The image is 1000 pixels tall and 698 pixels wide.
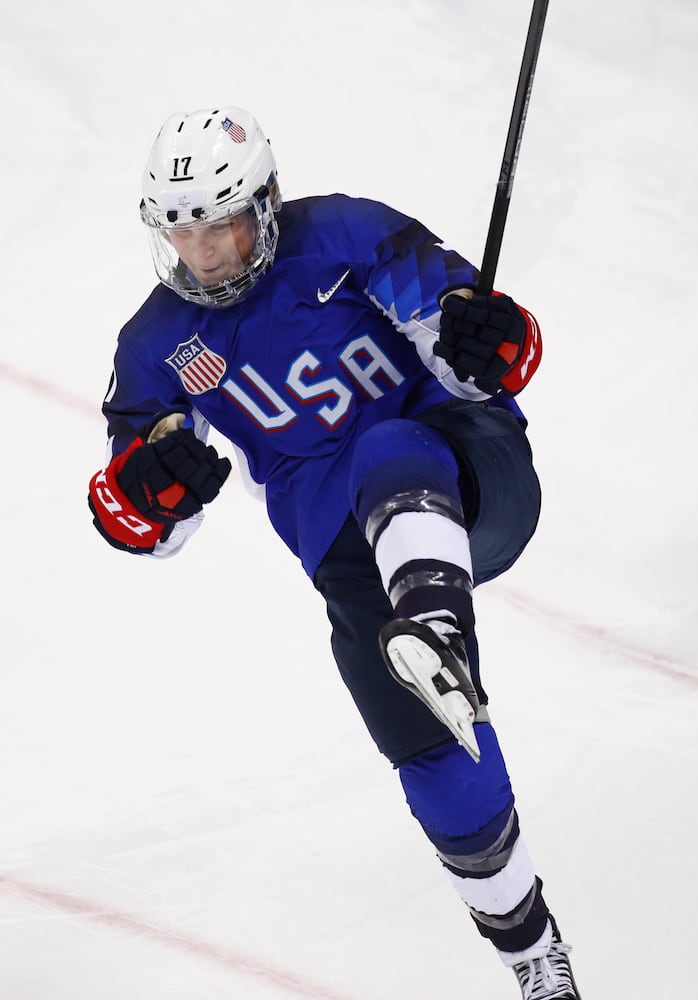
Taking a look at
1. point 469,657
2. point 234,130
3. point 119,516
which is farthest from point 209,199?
point 469,657

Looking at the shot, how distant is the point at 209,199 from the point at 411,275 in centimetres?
45

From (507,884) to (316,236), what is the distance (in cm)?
142

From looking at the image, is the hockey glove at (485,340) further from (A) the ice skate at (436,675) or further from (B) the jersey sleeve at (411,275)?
(A) the ice skate at (436,675)

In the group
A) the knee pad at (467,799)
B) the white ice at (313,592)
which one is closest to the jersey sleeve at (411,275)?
the knee pad at (467,799)

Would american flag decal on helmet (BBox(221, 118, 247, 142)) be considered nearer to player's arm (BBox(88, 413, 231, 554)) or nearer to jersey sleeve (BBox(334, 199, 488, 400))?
jersey sleeve (BBox(334, 199, 488, 400))

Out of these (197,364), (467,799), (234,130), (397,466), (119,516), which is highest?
(234,130)

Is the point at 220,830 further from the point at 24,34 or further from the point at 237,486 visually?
the point at 24,34

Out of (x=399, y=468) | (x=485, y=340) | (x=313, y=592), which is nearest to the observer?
(x=399, y=468)

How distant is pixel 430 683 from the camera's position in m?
2.24

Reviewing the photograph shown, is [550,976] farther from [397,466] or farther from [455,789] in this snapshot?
[397,466]

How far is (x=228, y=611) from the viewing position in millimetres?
4191

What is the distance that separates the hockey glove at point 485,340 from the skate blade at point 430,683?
69 cm

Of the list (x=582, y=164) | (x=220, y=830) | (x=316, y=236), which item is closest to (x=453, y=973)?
(x=220, y=830)

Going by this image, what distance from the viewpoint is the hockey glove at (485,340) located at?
8.82 ft
